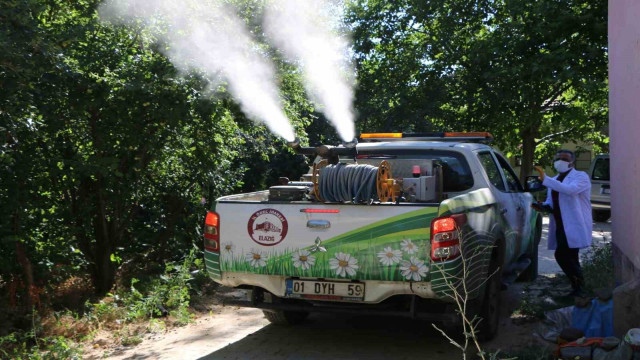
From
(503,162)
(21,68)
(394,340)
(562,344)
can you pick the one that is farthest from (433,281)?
(21,68)

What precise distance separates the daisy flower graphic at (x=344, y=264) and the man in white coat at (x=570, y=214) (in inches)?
116

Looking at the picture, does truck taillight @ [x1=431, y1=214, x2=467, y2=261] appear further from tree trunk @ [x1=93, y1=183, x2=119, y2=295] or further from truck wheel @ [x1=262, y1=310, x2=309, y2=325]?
tree trunk @ [x1=93, y1=183, x2=119, y2=295]

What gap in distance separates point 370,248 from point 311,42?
5.38 m

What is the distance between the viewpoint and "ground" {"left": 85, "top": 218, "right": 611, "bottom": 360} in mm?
6012

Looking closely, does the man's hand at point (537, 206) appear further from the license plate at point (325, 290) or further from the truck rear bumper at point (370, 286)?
the license plate at point (325, 290)

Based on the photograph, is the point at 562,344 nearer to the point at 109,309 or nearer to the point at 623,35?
the point at 623,35

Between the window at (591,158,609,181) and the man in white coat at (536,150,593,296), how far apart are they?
10881 mm

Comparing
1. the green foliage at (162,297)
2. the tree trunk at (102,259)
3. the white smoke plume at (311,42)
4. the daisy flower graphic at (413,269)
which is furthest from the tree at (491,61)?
the daisy flower graphic at (413,269)

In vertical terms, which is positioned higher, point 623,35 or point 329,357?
point 623,35

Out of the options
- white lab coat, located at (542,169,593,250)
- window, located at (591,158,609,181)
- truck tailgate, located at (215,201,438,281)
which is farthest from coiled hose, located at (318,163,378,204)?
window, located at (591,158,609,181)

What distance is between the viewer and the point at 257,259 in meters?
5.75

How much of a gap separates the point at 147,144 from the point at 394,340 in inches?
147

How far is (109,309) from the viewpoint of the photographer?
24.6 feet

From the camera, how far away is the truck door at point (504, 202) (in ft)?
22.0
